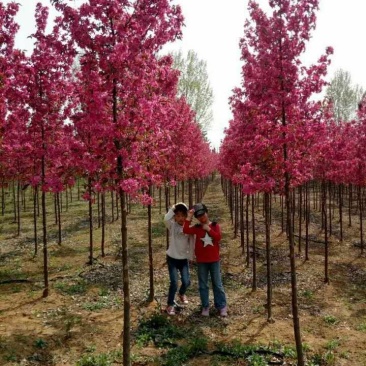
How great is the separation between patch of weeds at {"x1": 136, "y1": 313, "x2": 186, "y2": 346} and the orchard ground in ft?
0.07

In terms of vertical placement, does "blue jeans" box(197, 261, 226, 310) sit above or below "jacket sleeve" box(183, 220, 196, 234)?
below

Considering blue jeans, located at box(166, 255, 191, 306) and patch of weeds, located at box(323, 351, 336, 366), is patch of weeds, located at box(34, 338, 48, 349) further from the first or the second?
patch of weeds, located at box(323, 351, 336, 366)

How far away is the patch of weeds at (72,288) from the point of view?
1055 centimetres

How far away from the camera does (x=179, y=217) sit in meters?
8.79

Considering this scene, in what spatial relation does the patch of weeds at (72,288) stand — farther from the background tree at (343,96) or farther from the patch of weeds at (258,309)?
the background tree at (343,96)

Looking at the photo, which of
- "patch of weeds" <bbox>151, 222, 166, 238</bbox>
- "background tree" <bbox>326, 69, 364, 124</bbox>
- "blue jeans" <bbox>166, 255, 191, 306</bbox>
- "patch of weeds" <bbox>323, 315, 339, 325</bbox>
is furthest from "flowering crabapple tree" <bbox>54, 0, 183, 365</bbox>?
"background tree" <bbox>326, 69, 364, 124</bbox>

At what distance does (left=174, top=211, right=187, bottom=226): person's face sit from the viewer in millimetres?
8797

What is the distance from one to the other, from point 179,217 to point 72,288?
4.29 meters

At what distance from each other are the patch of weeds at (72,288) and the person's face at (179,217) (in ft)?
12.7

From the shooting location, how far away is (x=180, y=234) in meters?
8.80

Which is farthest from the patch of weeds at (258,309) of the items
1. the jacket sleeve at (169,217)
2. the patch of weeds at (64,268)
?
the patch of weeds at (64,268)

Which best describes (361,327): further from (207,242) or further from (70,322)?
(70,322)

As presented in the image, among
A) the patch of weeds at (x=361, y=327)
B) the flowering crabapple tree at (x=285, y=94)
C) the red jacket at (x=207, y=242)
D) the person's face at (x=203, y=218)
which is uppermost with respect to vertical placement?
the flowering crabapple tree at (x=285, y=94)

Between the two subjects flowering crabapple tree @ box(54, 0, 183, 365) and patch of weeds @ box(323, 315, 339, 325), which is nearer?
flowering crabapple tree @ box(54, 0, 183, 365)
